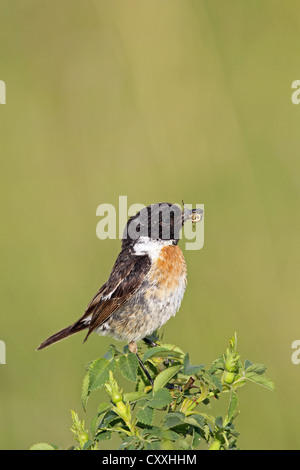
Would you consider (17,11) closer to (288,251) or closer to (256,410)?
(288,251)

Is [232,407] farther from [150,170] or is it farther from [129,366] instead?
[150,170]

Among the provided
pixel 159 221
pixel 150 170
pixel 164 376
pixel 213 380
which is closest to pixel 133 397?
pixel 164 376

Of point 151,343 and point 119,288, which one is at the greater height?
point 119,288

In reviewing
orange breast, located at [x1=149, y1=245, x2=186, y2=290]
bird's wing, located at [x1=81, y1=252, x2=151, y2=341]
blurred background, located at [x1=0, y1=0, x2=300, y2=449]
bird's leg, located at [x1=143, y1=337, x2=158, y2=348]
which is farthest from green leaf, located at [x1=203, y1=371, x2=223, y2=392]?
blurred background, located at [x1=0, y1=0, x2=300, y2=449]

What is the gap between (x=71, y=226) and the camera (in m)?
5.16

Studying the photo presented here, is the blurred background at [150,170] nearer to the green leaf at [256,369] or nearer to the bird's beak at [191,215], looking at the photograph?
the bird's beak at [191,215]

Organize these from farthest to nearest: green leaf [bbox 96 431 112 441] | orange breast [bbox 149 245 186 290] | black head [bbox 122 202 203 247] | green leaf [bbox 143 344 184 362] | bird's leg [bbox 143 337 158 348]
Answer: orange breast [bbox 149 245 186 290]
black head [bbox 122 202 203 247]
bird's leg [bbox 143 337 158 348]
green leaf [bbox 143 344 184 362]
green leaf [bbox 96 431 112 441]

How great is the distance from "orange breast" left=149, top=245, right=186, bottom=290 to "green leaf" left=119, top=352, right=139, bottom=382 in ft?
4.99

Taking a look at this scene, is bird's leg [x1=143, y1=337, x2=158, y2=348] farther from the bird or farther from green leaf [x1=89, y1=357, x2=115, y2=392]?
green leaf [x1=89, y1=357, x2=115, y2=392]

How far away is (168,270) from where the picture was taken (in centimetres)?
360

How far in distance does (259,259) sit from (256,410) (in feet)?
4.06

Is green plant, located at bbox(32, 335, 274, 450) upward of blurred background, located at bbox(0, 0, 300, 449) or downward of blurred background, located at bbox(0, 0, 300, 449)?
downward

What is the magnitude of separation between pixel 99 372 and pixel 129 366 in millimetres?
111

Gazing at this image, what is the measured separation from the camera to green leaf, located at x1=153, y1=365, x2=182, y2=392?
1.92 meters
